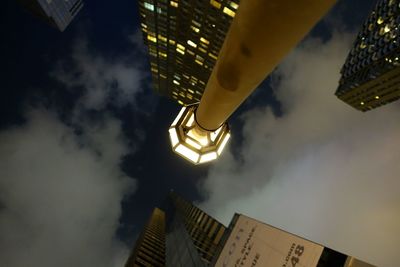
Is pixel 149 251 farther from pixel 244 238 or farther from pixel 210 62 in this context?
pixel 210 62

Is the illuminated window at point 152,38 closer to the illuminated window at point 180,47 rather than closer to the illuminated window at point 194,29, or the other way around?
the illuminated window at point 180,47

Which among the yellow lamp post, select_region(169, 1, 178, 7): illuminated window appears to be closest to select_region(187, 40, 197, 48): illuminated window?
select_region(169, 1, 178, 7): illuminated window

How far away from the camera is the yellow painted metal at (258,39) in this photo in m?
1.85

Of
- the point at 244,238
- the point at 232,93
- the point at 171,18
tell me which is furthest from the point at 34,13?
the point at 232,93

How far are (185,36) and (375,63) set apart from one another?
57.3 metres

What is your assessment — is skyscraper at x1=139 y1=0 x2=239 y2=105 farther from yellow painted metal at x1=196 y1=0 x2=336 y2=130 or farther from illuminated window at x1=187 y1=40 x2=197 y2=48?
yellow painted metal at x1=196 y1=0 x2=336 y2=130

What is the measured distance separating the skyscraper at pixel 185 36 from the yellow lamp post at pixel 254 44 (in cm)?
5421

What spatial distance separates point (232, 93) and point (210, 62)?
70.5 meters

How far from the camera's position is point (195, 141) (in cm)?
499

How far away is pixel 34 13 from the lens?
408ft

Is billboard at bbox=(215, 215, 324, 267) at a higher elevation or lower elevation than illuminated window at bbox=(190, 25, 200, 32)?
lower

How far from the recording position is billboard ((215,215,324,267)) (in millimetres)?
10312

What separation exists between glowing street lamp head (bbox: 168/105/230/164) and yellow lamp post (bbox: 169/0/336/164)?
0.90 meters

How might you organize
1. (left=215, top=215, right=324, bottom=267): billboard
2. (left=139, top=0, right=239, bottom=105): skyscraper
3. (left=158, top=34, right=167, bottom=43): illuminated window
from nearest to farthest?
1. (left=215, top=215, right=324, bottom=267): billboard
2. (left=139, top=0, right=239, bottom=105): skyscraper
3. (left=158, top=34, right=167, bottom=43): illuminated window
